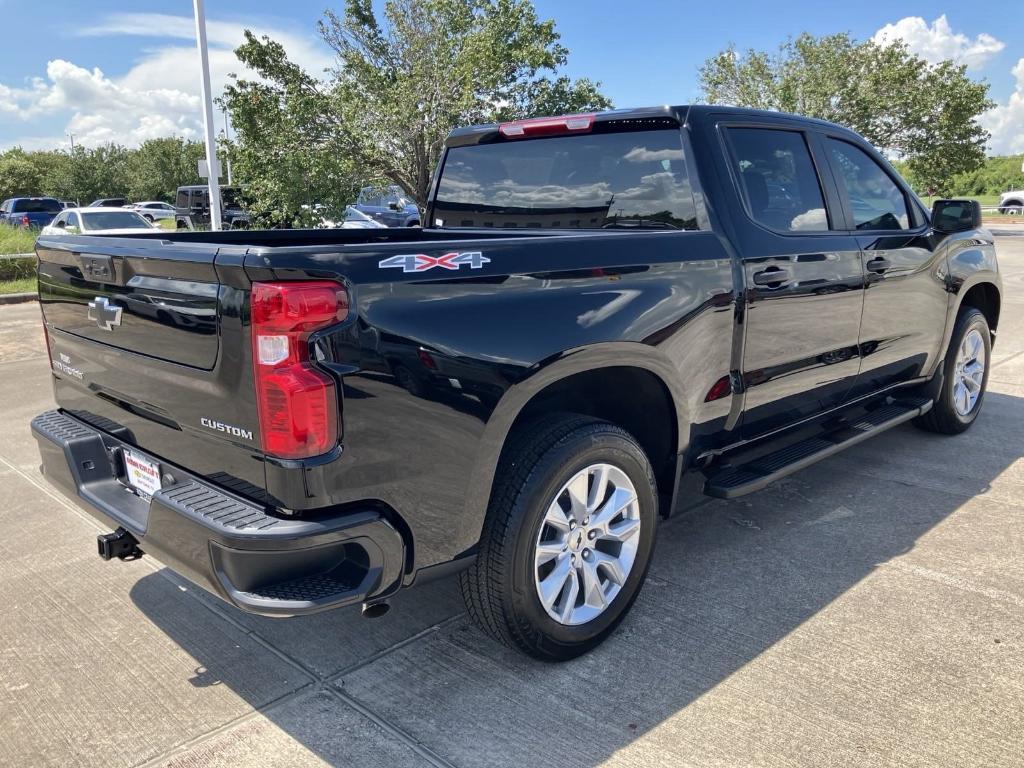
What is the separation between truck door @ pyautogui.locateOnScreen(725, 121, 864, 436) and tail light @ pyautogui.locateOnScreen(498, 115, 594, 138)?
25.6 inches

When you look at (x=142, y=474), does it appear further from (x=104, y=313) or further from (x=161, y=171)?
(x=161, y=171)

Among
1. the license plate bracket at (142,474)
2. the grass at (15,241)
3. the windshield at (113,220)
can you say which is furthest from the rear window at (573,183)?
the windshield at (113,220)

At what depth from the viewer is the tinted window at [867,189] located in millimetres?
4242

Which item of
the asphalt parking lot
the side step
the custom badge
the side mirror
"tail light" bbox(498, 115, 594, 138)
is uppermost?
"tail light" bbox(498, 115, 594, 138)

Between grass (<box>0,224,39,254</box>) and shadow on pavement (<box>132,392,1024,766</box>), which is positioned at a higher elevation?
grass (<box>0,224,39,254</box>)

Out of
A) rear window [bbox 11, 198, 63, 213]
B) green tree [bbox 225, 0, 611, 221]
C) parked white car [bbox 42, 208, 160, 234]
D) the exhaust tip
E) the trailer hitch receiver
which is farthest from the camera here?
rear window [bbox 11, 198, 63, 213]

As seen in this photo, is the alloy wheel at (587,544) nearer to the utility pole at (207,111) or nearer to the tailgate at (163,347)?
the tailgate at (163,347)

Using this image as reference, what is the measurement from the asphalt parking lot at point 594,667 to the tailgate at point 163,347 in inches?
33.0

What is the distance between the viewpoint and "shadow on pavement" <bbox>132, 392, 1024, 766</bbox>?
255 centimetres

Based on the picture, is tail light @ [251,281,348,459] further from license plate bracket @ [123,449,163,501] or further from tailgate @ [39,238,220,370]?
license plate bracket @ [123,449,163,501]

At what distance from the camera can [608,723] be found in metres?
2.62

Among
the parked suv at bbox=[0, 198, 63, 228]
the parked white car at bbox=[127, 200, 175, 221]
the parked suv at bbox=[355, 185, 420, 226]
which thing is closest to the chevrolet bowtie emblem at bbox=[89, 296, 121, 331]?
the parked suv at bbox=[355, 185, 420, 226]

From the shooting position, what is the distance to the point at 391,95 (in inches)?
541

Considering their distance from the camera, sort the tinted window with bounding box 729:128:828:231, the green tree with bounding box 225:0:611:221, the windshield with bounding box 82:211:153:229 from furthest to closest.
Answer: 1. the windshield with bounding box 82:211:153:229
2. the green tree with bounding box 225:0:611:221
3. the tinted window with bounding box 729:128:828:231
